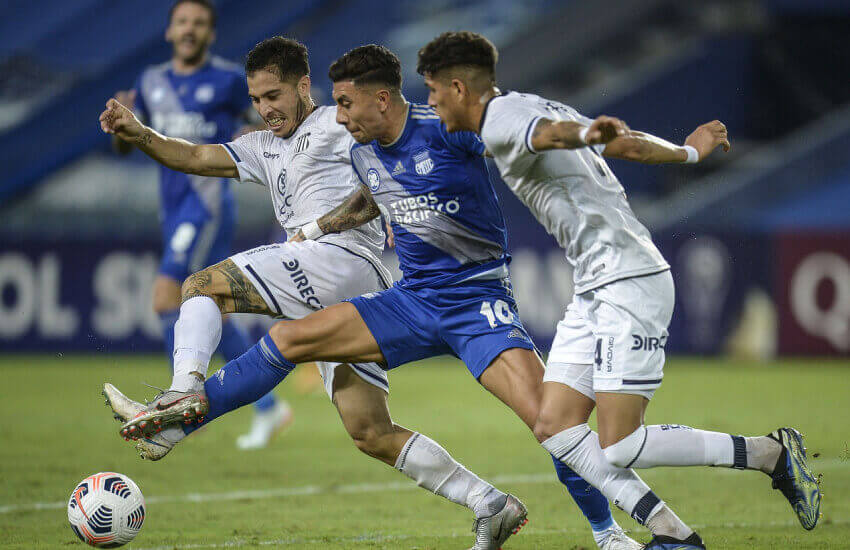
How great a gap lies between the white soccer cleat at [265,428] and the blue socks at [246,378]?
10.8 feet

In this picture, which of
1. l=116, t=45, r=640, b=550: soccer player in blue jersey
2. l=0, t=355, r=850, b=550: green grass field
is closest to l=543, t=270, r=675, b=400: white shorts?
l=116, t=45, r=640, b=550: soccer player in blue jersey

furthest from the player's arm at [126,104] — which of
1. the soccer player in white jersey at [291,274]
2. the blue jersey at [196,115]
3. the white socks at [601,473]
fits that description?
the white socks at [601,473]

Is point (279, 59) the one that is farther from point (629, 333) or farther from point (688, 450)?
point (688, 450)

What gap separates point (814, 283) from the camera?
14.7m

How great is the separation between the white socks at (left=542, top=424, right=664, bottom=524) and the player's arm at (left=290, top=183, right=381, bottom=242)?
139 cm

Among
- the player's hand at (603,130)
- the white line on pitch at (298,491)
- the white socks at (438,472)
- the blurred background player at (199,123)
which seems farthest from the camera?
the blurred background player at (199,123)

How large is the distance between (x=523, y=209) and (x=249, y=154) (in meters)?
11.7

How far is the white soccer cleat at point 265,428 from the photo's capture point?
8.13 m

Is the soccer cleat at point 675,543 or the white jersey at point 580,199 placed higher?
the white jersey at point 580,199

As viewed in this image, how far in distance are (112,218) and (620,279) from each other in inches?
435

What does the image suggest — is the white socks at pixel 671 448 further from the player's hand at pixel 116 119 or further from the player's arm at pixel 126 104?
the player's arm at pixel 126 104

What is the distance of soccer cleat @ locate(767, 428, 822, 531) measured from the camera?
4.55 m

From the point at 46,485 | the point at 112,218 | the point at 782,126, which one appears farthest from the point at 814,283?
the point at 46,485

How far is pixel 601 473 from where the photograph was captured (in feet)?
14.6
